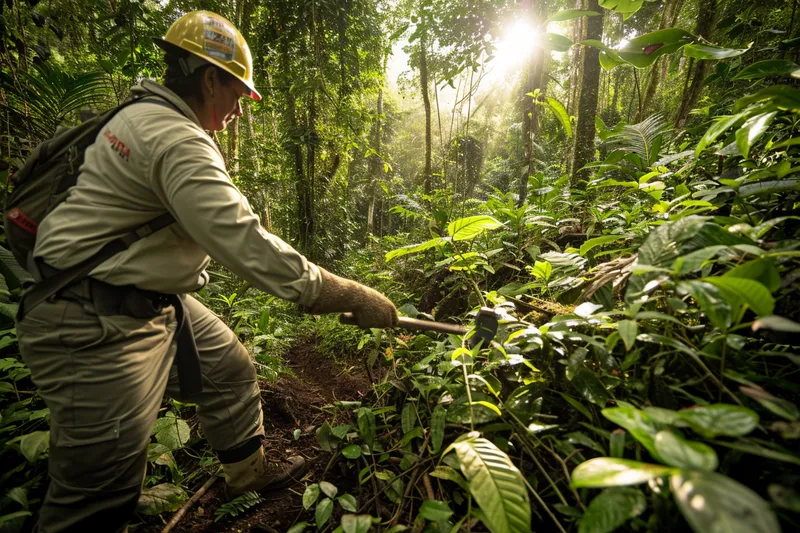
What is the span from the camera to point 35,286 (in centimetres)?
147

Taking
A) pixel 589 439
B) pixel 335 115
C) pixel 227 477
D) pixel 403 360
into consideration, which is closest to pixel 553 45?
pixel 589 439

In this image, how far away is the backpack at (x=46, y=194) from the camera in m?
1.49

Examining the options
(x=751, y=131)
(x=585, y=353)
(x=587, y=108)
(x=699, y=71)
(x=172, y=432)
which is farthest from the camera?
(x=699, y=71)

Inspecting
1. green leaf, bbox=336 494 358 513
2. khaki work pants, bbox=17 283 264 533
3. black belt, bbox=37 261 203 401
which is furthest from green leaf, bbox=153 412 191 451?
green leaf, bbox=336 494 358 513

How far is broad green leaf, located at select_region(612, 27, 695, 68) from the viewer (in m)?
1.41

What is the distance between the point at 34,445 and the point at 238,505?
104 cm

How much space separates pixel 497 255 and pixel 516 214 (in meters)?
0.54

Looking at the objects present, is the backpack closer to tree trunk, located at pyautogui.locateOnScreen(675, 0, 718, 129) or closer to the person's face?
the person's face

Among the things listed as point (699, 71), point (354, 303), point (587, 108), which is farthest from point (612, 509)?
point (699, 71)

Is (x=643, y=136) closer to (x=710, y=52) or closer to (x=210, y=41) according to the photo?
(x=710, y=52)

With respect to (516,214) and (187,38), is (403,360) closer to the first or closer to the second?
(516,214)

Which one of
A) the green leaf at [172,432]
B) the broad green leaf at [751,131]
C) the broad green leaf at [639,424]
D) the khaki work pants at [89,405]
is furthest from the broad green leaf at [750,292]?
the green leaf at [172,432]

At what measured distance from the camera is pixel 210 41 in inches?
75.8

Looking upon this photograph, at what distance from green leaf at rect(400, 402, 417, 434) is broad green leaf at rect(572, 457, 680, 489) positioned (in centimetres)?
106
